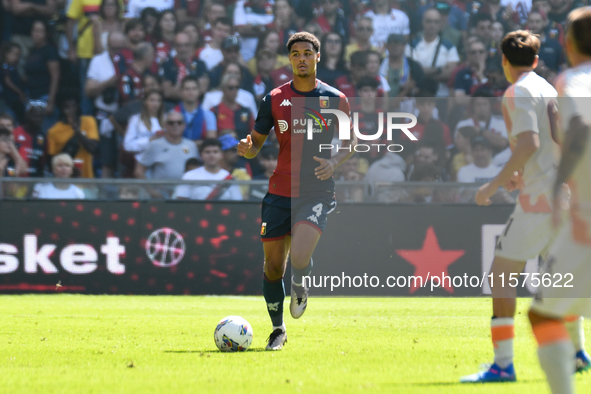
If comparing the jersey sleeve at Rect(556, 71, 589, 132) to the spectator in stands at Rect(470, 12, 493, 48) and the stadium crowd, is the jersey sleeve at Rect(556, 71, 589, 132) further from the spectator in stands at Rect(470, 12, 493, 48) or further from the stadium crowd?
the spectator in stands at Rect(470, 12, 493, 48)

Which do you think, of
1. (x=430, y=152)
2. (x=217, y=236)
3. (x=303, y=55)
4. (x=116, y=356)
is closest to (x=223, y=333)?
(x=116, y=356)

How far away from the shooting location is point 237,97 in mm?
13391

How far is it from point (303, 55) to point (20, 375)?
3.19m

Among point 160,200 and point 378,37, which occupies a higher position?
point 378,37

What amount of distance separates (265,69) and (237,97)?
83 centimetres

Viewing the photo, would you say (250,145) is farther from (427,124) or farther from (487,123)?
(487,123)

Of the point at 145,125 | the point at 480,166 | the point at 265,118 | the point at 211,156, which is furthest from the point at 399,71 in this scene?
the point at 265,118

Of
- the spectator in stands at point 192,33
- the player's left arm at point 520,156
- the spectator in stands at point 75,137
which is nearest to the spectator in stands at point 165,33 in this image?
the spectator in stands at point 192,33

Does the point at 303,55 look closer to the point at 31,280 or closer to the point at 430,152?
the point at 430,152

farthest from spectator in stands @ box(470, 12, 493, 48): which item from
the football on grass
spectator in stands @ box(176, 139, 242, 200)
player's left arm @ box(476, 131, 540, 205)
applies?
player's left arm @ box(476, 131, 540, 205)

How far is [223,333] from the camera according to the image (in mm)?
6023

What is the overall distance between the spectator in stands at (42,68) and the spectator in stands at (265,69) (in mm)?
3574

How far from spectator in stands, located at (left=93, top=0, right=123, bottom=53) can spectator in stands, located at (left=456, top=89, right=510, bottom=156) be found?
20.9 feet

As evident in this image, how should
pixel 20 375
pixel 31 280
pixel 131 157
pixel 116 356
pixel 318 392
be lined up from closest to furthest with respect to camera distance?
pixel 318 392, pixel 20 375, pixel 116 356, pixel 31 280, pixel 131 157
